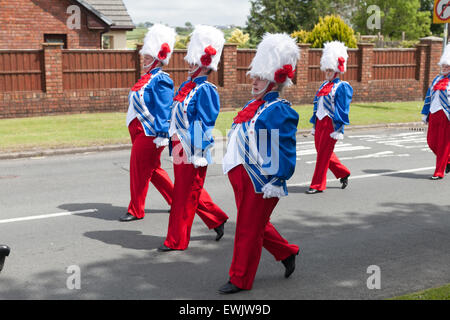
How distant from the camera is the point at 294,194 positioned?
29.3 ft

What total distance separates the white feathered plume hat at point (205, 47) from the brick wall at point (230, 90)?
1237cm

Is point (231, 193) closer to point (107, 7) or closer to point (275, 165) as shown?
point (275, 165)

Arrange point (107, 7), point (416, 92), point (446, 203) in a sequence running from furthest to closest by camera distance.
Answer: point (107, 7)
point (416, 92)
point (446, 203)

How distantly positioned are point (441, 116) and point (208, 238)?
530cm

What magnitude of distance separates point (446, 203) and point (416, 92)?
56.9ft

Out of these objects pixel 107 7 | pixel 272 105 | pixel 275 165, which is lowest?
pixel 275 165

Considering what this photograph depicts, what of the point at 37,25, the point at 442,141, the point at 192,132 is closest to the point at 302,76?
the point at 37,25

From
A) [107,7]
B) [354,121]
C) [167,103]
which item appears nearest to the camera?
[167,103]

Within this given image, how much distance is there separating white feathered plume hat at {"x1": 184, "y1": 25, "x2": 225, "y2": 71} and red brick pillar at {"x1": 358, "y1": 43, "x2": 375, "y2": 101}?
17745 millimetres

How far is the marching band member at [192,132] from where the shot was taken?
5961 millimetres

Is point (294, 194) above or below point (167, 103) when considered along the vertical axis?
below

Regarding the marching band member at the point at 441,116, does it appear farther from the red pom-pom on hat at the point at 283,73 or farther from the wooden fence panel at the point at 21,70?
the wooden fence panel at the point at 21,70

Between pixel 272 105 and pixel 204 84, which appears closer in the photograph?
pixel 272 105
